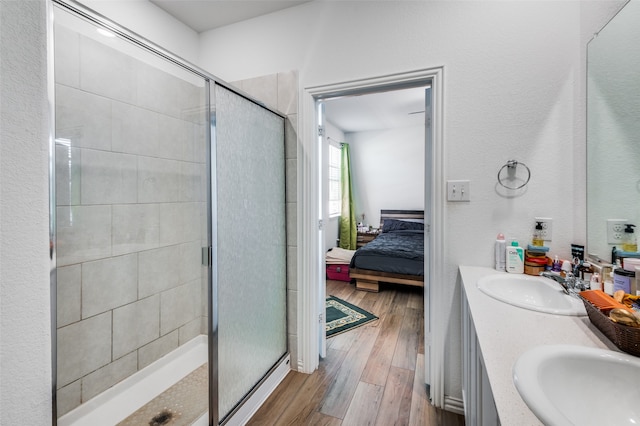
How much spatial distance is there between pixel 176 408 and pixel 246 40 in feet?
8.30

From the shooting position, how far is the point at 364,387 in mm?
1894

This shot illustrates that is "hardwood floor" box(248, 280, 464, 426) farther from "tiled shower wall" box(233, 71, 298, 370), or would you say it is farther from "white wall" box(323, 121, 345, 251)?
"white wall" box(323, 121, 345, 251)

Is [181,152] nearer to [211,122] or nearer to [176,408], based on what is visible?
[211,122]

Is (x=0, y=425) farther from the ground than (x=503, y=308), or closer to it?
closer to it

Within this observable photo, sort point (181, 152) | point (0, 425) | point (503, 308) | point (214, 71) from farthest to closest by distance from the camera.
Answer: point (214, 71) < point (181, 152) < point (503, 308) < point (0, 425)

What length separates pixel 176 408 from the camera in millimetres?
1701

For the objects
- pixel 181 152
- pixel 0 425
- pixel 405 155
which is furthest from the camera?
pixel 405 155

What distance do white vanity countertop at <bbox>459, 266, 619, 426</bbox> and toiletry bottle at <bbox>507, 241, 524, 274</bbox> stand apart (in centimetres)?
42

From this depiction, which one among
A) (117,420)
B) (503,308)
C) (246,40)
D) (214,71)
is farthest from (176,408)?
(246,40)

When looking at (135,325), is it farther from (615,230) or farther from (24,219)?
(615,230)

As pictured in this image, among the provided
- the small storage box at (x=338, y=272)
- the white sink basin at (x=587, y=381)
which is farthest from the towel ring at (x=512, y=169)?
the small storage box at (x=338, y=272)

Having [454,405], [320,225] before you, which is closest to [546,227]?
[454,405]

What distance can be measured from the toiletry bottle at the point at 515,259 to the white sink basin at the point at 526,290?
2.3 inches

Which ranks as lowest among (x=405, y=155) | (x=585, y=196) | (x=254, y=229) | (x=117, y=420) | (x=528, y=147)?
(x=117, y=420)
